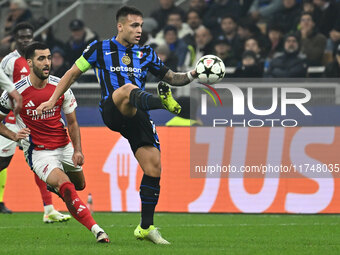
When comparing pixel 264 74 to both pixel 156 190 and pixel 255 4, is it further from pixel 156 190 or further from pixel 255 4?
pixel 156 190

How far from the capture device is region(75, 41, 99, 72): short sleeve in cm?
804

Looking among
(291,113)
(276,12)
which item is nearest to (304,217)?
(291,113)

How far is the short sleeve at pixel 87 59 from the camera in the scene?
804 centimetres

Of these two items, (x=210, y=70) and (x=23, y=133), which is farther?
(x=23, y=133)

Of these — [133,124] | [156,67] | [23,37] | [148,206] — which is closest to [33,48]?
[156,67]

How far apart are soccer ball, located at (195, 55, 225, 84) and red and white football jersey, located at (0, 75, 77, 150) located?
1.79 m

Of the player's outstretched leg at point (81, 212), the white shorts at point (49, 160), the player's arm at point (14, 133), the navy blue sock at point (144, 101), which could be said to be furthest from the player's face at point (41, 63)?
the navy blue sock at point (144, 101)

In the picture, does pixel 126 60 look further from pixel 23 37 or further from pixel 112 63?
pixel 23 37

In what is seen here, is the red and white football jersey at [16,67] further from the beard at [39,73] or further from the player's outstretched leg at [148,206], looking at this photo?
the player's outstretched leg at [148,206]

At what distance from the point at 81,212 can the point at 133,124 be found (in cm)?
98

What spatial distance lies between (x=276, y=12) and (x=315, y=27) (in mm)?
1487

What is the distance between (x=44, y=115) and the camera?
9180mm

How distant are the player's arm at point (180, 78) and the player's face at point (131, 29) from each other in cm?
Result: 49

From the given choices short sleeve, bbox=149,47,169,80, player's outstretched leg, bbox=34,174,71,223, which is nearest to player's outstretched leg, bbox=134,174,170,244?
short sleeve, bbox=149,47,169,80
